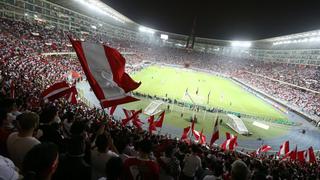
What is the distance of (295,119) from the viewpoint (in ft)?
136

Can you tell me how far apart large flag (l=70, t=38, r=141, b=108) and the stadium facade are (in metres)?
45.4

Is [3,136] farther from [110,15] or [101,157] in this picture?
[110,15]

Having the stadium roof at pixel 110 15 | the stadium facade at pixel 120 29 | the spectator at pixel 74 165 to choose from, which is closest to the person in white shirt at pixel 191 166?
the spectator at pixel 74 165

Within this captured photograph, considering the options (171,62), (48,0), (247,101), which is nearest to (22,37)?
(48,0)

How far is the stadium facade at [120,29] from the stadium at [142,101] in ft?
1.25

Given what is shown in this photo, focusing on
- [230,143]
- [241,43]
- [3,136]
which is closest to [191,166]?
[3,136]

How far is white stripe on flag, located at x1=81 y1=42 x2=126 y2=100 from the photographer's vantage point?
7418 millimetres

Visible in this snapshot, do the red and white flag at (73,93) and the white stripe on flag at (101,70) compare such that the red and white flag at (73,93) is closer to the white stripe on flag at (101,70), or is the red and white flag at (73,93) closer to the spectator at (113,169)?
Answer: the white stripe on flag at (101,70)

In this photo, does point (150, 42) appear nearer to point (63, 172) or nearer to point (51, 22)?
point (51, 22)

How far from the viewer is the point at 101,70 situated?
7613 millimetres

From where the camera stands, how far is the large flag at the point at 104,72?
723 cm

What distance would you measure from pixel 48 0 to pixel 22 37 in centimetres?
2311

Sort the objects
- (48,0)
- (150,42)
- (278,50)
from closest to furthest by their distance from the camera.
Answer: (48,0)
(278,50)
(150,42)

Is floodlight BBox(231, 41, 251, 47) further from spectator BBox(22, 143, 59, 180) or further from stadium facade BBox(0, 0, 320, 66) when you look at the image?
spectator BBox(22, 143, 59, 180)
